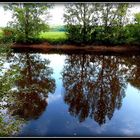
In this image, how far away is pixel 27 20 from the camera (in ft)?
98.5

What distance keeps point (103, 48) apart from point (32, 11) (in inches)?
271

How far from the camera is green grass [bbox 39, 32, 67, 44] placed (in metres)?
29.3

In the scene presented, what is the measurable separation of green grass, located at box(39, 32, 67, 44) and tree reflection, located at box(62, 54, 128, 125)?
6239mm

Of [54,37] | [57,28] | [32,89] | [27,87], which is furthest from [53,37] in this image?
[32,89]

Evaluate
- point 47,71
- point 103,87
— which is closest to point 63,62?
point 47,71

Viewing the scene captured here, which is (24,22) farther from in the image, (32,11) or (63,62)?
(63,62)

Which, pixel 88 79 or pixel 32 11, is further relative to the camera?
pixel 32 11

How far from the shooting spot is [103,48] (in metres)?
29.0

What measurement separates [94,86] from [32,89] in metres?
3.18

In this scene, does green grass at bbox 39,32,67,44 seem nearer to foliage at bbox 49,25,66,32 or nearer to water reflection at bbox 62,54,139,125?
foliage at bbox 49,25,66,32

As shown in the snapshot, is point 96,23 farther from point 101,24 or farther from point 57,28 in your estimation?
point 57,28

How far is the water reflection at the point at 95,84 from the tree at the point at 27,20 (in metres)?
7.33

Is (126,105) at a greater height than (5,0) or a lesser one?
lesser

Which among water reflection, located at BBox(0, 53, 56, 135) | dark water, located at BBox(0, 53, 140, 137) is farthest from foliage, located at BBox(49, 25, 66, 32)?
dark water, located at BBox(0, 53, 140, 137)
